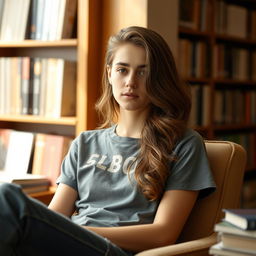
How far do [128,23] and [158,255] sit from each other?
1242mm

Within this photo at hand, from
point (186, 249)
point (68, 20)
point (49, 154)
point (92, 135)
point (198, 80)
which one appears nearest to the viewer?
point (186, 249)

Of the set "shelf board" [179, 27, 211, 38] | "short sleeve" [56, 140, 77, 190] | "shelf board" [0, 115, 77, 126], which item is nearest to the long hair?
"short sleeve" [56, 140, 77, 190]

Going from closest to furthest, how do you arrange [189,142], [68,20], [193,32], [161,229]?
1. [161,229]
2. [189,142]
3. [68,20]
4. [193,32]

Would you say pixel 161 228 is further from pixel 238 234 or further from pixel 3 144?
pixel 3 144


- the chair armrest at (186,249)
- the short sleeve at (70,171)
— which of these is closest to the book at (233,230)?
the chair armrest at (186,249)

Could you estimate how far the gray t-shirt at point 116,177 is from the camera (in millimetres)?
1804

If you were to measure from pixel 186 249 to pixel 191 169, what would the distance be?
0.96 ft

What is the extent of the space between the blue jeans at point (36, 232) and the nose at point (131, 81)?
0.55 meters

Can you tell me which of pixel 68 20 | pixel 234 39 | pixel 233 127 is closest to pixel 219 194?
pixel 68 20

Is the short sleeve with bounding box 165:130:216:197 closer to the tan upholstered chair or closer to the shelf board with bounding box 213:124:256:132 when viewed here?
the tan upholstered chair

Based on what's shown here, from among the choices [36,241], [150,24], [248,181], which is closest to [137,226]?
[36,241]

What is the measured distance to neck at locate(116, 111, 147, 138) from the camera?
1.97 m

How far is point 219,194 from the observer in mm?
1860

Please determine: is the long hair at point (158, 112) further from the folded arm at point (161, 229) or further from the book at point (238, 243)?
the book at point (238, 243)
